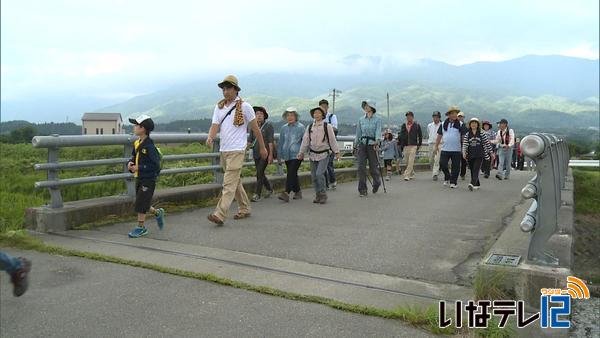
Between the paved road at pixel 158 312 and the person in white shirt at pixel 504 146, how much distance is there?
12291 millimetres

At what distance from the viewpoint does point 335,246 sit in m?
5.54

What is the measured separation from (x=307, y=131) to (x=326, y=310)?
19.0 feet

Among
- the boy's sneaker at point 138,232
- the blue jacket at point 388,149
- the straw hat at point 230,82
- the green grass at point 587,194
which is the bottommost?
the green grass at point 587,194

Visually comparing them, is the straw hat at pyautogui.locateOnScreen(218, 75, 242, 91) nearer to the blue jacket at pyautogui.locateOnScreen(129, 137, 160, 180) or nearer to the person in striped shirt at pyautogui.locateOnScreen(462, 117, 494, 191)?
the blue jacket at pyautogui.locateOnScreen(129, 137, 160, 180)

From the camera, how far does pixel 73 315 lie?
11.8 feet

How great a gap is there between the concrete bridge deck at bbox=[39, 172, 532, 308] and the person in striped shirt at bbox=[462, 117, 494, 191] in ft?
9.88

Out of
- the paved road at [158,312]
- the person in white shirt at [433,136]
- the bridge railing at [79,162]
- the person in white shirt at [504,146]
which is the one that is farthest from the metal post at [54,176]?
the person in white shirt at [504,146]

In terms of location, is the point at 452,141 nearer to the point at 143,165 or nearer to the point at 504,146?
the point at 504,146

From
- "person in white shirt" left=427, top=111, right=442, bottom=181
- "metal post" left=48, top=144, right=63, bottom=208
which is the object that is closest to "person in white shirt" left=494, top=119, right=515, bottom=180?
"person in white shirt" left=427, top=111, right=442, bottom=181

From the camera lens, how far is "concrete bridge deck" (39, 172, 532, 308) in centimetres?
423

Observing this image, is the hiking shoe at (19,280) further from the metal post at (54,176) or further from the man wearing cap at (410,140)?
the man wearing cap at (410,140)

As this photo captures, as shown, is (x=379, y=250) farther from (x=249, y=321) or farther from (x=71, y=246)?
(x=71, y=246)

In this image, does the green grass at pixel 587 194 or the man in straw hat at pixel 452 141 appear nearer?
the man in straw hat at pixel 452 141

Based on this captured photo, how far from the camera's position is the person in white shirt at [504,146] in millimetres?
14391
